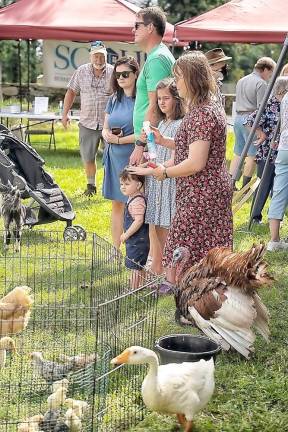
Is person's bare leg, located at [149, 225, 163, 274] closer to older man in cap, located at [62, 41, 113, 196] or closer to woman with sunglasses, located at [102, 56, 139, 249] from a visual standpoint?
woman with sunglasses, located at [102, 56, 139, 249]

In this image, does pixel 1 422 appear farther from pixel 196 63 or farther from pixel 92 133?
pixel 92 133

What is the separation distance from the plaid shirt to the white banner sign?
6252 millimetres

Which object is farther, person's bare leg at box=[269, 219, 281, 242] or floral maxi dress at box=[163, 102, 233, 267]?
person's bare leg at box=[269, 219, 281, 242]

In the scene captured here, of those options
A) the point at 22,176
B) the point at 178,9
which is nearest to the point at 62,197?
→ the point at 22,176

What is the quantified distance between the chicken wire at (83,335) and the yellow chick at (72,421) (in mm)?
63

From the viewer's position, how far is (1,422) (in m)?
4.06

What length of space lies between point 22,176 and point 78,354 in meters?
4.03

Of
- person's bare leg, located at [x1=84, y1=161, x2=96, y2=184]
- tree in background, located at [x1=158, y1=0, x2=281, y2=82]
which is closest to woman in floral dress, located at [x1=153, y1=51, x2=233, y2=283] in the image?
person's bare leg, located at [x1=84, y1=161, x2=96, y2=184]

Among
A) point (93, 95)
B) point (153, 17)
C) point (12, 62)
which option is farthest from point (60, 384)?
point (12, 62)

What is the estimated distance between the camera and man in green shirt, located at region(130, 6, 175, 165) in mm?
6391

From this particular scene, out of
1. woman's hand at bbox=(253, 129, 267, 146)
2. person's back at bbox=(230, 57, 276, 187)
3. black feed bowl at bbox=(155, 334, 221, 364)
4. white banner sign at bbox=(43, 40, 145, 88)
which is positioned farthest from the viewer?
white banner sign at bbox=(43, 40, 145, 88)

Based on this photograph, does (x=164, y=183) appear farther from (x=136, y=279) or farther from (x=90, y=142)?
(x=90, y=142)

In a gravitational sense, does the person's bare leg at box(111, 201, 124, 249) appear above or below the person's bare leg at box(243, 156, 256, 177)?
above

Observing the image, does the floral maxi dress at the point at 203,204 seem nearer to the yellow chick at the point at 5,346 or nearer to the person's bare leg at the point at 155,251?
the person's bare leg at the point at 155,251
